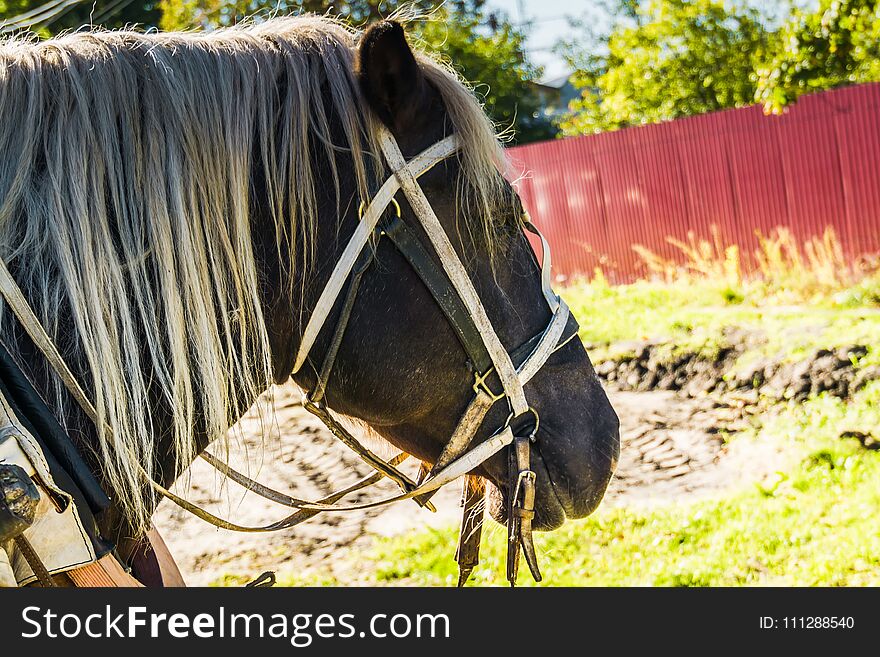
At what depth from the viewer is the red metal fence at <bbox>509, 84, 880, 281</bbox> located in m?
9.57

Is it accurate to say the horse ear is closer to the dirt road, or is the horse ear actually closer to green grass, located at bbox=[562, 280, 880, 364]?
the dirt road

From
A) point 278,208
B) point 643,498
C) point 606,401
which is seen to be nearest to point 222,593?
point 278,208

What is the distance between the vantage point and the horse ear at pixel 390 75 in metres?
1.44

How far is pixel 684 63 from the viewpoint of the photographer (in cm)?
1925

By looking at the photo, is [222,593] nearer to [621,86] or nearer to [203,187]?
[203,187]

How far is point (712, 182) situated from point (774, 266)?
2.03m

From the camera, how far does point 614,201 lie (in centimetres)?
1232

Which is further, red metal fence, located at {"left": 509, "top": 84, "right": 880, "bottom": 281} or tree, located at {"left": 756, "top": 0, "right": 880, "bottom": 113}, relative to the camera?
red metal fence, located at {"left": 509, "top": 84, "right": 880, "bottom": 281}

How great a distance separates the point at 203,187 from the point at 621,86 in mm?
20568

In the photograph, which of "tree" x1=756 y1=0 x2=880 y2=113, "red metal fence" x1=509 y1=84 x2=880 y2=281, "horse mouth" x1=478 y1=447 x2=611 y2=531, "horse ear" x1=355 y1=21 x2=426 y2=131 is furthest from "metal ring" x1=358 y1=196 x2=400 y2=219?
"red metal fence" x1=509 y1=84 x2=880 y2=281

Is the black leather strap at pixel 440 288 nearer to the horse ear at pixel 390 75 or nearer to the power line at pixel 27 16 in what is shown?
the horse ear at pixel 390 75

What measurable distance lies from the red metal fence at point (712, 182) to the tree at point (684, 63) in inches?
286

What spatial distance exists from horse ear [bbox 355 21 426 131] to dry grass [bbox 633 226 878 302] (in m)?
7.78

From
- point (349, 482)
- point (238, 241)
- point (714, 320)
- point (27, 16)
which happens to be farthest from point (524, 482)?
point (714, 320)
